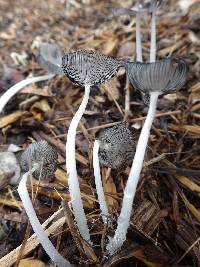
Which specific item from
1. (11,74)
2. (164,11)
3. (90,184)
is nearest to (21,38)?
(11,74)

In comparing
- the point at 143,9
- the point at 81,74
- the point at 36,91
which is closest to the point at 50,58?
the point at 36,91

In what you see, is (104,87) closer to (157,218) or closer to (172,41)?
(172,41)

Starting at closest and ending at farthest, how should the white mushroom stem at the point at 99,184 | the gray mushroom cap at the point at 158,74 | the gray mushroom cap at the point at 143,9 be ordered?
the gray mushroom cap at the point at 158,74, the white mushroom stem at the point at 99,184, the gray mushroom cap at the point at 143,9

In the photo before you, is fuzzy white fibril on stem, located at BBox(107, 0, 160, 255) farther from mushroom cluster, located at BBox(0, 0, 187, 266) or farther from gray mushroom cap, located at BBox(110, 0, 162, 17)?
gray mushroom cap, located at BBox(110, 0, 162, 17)

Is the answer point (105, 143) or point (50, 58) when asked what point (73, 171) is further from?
point (50, 58)

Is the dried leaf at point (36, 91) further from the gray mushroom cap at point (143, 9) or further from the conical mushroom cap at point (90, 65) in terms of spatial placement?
the conical mushroom cap at point (90, 65)

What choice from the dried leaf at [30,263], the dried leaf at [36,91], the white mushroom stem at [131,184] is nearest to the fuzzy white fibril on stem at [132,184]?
the white mushroom stem at [131,184]

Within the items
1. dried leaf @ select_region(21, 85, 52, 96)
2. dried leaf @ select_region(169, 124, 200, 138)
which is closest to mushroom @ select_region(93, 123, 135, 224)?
dried leaf @ select_region(169, 124, 200, 138)
